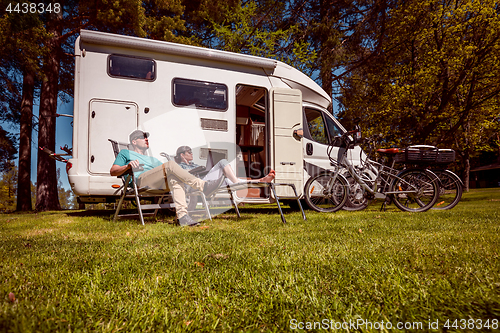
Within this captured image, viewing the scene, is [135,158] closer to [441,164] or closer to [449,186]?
[441,164]

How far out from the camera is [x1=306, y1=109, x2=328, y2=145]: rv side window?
6.20 m

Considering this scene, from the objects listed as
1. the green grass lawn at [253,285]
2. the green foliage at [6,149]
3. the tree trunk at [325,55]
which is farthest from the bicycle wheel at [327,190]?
the green foliage at [6,149]

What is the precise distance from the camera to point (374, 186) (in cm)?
567

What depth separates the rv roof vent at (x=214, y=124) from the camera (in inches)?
204

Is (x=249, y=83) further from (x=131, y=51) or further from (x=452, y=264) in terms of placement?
(x=452, y=264)

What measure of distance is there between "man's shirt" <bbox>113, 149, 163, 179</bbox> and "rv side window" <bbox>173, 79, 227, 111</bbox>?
1.14m

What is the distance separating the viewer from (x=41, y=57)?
8.45m

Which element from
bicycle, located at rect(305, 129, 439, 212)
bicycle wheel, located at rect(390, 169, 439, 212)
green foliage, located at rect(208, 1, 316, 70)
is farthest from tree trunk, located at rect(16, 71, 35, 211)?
bicycle wheel, located at rect(390, 169, 439, 212)

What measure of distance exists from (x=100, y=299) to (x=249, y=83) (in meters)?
4.75

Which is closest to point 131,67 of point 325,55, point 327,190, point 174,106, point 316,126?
point 174,106

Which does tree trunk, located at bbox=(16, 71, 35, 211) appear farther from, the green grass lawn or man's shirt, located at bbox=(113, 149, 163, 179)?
the green grass lawn

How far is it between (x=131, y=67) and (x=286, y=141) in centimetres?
298

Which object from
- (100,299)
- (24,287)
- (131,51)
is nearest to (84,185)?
(131,51)

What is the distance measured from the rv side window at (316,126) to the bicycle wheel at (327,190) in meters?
0.91
